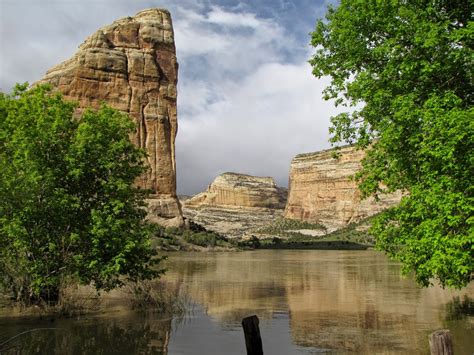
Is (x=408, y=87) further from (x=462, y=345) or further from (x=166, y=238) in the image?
(x=166, y=238)

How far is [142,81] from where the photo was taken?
94.3 metres

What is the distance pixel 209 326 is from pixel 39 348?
4.96 m

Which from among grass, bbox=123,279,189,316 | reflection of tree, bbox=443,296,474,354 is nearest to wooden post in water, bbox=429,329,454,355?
reflection of tree, bbox=443,296,474,354

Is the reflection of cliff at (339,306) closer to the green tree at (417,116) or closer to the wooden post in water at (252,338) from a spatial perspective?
the green tree at (417,116)

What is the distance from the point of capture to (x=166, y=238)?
2923 inches

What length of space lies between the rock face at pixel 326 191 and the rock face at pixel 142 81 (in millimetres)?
68057

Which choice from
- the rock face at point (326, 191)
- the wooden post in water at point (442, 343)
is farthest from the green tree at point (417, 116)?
the rock face at point (326, 191)

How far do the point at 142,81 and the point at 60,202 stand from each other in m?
83.1

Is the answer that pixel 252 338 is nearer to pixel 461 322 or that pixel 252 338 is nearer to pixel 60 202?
pixel 60 202

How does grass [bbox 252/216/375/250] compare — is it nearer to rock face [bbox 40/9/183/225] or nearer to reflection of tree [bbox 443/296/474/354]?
rock face [bbox 40/9/183/225]

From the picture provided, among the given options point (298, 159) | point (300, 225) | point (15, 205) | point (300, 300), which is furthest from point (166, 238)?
point (298, 159)

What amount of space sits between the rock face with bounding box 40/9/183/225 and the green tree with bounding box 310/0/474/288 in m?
75.0

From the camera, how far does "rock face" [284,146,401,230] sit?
153 metres

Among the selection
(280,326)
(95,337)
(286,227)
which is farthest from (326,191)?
(95,337)
